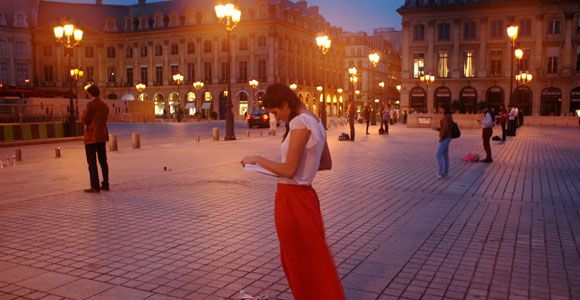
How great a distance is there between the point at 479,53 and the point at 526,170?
5301cm

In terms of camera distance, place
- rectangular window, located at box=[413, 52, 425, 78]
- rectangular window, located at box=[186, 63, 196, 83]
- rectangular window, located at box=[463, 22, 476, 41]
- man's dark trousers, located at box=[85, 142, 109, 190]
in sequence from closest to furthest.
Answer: man's dark trousers, located at box=[85, 142, 109, 190] < rectangular window, located at box=[463, 22, 476, 41] < rectangular window, located at box=[413, 52, 425, 78] < rectangular window, located at box=[186, 63, 196, 83]

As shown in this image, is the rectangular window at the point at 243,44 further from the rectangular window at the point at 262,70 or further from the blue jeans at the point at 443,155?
the blue jeans at the point at 443,155

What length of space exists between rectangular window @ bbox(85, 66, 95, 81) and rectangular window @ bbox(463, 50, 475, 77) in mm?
53743

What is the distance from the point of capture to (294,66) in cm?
7762

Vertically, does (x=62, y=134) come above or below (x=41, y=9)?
below

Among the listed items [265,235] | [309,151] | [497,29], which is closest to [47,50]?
[497,29]

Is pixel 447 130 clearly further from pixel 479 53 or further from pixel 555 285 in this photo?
pixel 479 53

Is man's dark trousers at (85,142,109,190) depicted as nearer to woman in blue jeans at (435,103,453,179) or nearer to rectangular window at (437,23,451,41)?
woman in blue jeans at (435,103,453,179)

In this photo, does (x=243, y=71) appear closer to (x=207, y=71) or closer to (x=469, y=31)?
(x=207, y=71)

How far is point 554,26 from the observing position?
196 feet

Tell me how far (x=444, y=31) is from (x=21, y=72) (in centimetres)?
5915

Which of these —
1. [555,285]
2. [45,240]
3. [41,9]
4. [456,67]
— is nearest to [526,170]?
[555,285]

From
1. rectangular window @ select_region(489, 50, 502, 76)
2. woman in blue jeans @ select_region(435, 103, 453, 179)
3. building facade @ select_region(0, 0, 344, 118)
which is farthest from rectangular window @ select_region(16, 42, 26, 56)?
woman in blue jeans @ select_region(435, 103, 453, 179)

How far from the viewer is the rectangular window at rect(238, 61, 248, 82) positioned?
74562mm
